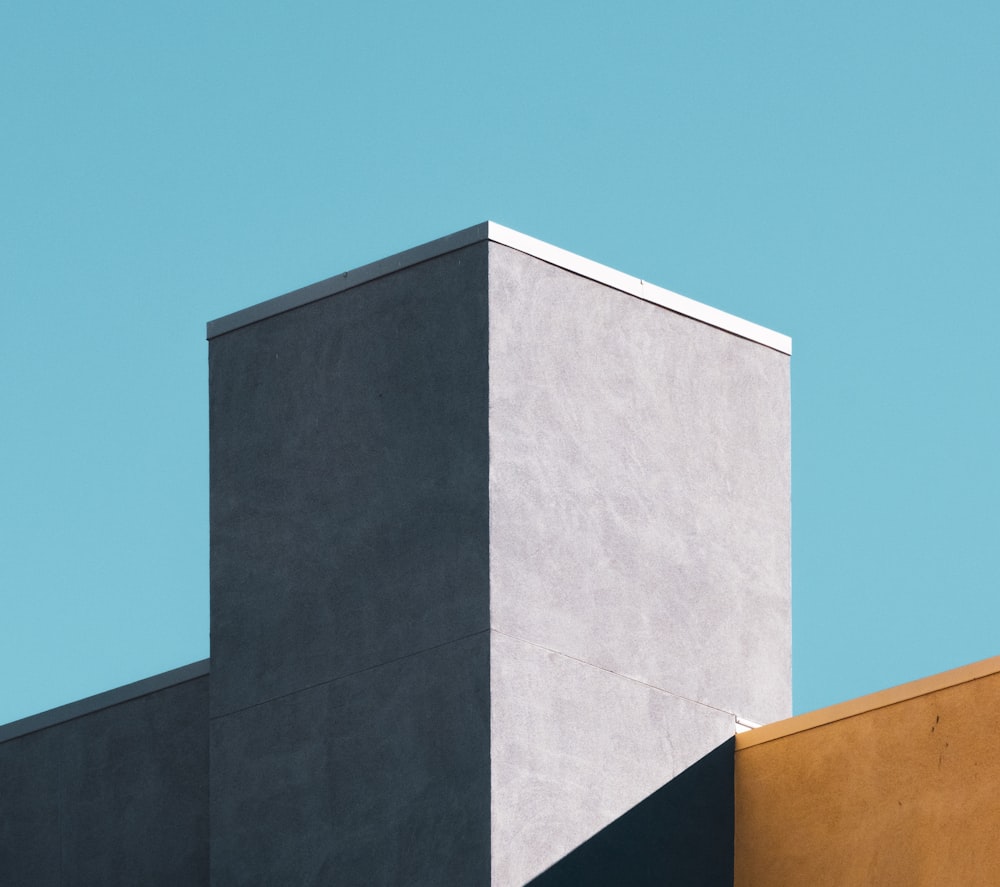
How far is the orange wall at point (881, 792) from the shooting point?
946 cm

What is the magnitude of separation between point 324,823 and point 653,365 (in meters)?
2.54

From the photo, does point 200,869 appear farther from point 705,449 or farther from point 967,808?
point 967,808

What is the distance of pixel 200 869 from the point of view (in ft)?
38.1

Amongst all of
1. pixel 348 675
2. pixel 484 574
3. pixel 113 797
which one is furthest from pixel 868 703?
pixel 113 797

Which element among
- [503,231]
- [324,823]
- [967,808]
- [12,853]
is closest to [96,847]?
[12,853]

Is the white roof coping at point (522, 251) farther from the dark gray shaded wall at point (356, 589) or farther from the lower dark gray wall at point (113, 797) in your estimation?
the lower dark gray wall at point (113, 797)

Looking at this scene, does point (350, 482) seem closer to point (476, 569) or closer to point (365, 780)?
A: point (476, 569)

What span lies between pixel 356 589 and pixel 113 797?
7.36 feet

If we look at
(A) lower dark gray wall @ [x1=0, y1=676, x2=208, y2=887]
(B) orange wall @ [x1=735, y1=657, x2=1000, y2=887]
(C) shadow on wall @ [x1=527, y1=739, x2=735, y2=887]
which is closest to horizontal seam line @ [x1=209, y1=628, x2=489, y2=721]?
(A) lower dark gray wall @ [x1=0, y1=676, x2=208, y2=887]

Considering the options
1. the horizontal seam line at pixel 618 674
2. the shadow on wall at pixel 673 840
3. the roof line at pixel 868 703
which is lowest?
the shadow on wall at pixel 673 840

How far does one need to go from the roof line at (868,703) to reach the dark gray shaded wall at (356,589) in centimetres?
142

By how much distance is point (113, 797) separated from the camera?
39.9 ft

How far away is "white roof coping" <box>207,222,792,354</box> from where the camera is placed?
10.7 m

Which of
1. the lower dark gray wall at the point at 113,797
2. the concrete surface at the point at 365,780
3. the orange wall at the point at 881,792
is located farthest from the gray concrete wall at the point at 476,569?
the lower dark gray wall at the point at 113,797
